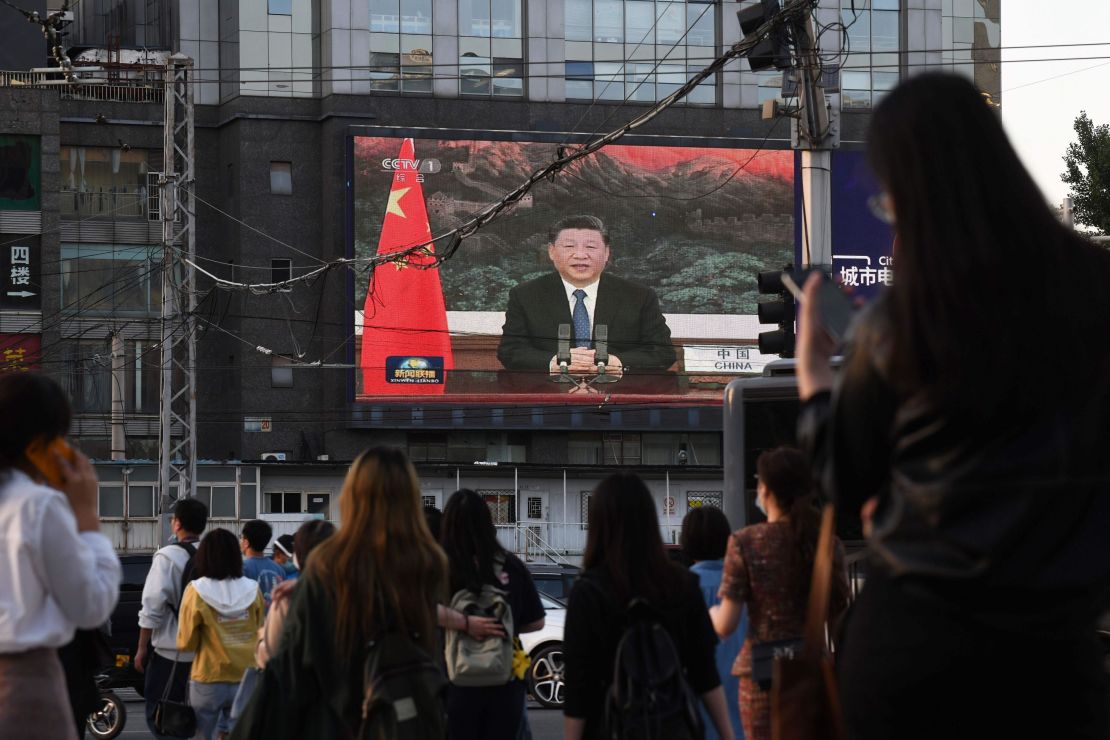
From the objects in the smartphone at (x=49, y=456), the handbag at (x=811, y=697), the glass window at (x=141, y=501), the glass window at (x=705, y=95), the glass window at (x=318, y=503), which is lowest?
the glass window at (x=318, y=503)

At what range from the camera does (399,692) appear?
5363mm

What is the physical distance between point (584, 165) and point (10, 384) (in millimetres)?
61274

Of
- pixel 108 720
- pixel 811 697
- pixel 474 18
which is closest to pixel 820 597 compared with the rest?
pixel 811 697

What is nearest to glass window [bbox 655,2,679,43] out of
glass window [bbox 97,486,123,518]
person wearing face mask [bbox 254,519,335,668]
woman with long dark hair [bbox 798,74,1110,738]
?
glass window [bbox 97,486,123,518]

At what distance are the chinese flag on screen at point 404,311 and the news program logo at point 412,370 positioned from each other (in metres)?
0.04

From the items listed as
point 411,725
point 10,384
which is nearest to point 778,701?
point 10,384

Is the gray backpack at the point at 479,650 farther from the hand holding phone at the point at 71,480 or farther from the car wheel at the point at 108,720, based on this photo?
the car wheel at the point at 108,720

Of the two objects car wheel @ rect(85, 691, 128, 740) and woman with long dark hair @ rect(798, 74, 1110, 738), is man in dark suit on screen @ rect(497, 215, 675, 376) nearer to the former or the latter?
car wheel @ rect(85, 691, 128, 740)

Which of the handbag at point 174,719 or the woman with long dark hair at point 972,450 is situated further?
the handbag at point 174,719

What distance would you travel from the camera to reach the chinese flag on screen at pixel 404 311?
61812mm

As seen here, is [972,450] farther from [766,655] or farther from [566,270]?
[566,270]

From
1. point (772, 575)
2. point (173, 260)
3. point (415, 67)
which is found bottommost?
point (772, 575)

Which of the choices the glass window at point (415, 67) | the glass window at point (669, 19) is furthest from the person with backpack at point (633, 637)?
the glass window at point (669, 19)

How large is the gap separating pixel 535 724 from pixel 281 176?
2058 inches
